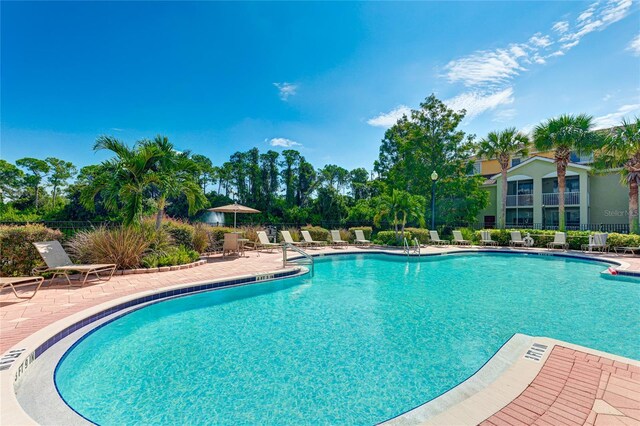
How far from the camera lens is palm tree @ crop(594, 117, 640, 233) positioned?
15.6 meters

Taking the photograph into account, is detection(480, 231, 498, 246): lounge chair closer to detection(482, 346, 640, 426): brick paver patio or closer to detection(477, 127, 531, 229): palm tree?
detection(477, 127, 531, 229): palm tree

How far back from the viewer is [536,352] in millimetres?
3590

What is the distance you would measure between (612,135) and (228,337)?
2305cm

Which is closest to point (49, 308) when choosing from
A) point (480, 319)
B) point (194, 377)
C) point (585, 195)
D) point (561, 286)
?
point (194, 377)

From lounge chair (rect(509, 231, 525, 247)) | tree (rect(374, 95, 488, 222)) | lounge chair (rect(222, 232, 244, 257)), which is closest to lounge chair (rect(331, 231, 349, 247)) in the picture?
lounge chair (rect(222, 232, 244, 257))

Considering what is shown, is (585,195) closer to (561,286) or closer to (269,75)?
(561,286)

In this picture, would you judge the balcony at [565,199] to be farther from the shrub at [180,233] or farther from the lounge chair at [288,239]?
the shrub at [180,233]

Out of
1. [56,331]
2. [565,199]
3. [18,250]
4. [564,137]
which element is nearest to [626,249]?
[564,137]

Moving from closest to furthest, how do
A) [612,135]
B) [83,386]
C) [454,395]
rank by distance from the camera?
1. [454,395]
2. [83,386]
3. [612,135]

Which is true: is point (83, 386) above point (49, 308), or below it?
below

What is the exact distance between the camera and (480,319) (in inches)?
223

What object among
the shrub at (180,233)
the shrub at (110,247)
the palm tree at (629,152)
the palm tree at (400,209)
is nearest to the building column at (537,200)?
the palm tree at (629,152)

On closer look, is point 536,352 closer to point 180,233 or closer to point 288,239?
point 180,233

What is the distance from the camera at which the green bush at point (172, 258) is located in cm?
899
